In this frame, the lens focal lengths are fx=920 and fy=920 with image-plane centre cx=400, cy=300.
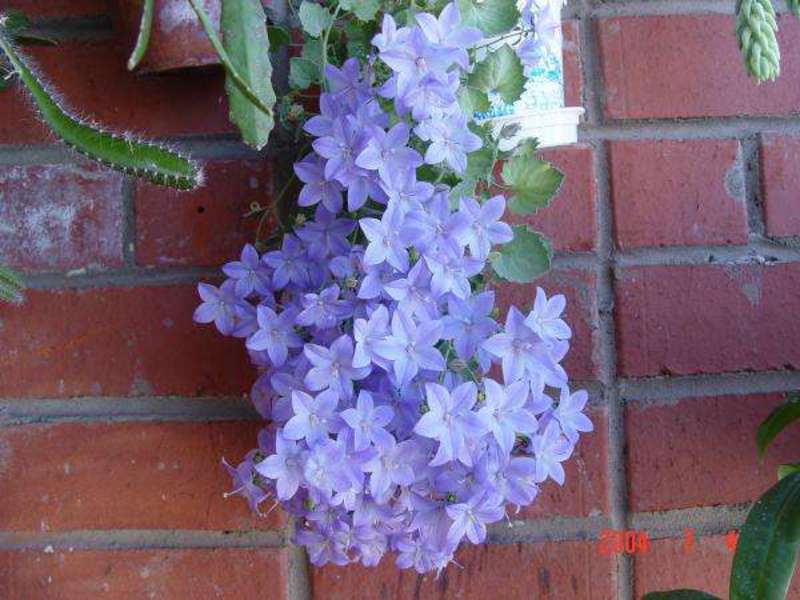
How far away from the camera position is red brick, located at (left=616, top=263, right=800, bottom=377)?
0.79 meters

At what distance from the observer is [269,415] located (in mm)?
663

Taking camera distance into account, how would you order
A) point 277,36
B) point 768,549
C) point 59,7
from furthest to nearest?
point 59,7 < point 277,36 < point 768,549

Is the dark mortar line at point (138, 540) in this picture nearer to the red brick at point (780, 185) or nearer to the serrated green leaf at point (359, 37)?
the serrated green leaf at point (359, 37)

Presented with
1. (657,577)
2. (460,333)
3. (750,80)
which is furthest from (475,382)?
(750,80)

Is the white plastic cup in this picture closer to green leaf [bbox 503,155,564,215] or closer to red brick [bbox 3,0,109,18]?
green leaf [bbox 503,155,564,215]

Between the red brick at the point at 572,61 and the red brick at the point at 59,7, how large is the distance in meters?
0.40

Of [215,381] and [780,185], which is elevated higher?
[780,185]

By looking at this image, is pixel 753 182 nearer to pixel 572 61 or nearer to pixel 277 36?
pixel 572 61

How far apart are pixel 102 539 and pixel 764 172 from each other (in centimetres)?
66

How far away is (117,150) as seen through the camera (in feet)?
1.78

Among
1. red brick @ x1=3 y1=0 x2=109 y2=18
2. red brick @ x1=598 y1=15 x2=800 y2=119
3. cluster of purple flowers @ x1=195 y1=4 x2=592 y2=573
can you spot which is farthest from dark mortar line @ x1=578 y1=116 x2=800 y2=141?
red brick @ x1=3 y1=0 x2=109 y2=18

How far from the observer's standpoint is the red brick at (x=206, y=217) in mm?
785

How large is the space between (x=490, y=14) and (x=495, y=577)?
1.51ft

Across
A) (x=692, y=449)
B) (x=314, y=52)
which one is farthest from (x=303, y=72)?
(x=692, y=449)
